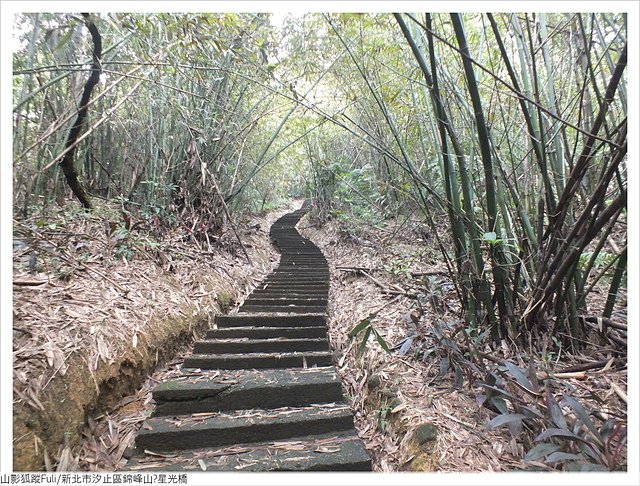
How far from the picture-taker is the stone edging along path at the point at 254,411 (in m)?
1.66

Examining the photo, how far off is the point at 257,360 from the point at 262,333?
456 millimetres

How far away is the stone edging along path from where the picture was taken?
1.66 meters

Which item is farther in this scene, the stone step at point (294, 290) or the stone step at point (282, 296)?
the stone step at point (294, 290)

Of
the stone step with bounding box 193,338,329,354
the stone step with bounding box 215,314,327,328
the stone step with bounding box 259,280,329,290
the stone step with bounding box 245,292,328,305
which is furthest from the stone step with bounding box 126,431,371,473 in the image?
the stone step with bounding box 259,280,329,290

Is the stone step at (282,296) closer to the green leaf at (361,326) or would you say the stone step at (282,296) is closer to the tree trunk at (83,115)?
the green leaf at (361,326)

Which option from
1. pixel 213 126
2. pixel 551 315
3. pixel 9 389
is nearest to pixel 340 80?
pixel 213 126

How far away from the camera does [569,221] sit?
191cm

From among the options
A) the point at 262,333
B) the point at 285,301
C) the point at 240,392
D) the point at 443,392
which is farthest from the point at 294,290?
the point at 443,392

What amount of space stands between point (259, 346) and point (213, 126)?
3.27 m

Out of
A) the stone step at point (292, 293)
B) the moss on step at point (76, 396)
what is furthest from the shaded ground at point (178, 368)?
the stone step at point (292, 293)

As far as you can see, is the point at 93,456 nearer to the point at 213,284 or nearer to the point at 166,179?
the point at 213,284

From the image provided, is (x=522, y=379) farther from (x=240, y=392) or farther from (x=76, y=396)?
(x=76, y=396)

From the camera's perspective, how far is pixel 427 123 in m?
3.22

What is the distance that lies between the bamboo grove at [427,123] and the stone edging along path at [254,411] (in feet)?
3.34
